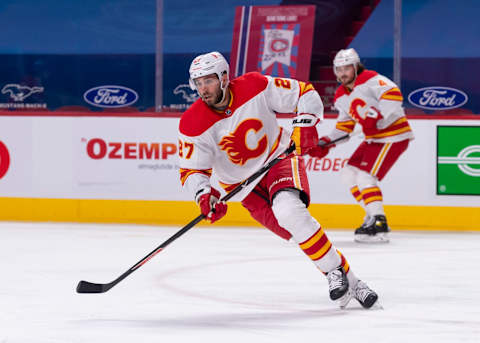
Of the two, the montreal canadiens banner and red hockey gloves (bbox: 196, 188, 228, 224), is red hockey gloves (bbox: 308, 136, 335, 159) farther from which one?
red hockey gloves (bbox: 196, 188, 228, 224)

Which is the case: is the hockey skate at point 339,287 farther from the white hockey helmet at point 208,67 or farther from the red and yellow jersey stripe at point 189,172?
the white hockey helmet at point 208,67

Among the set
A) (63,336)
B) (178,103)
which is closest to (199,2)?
(178,103)

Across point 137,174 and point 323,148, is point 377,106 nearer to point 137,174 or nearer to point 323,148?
point 323,148

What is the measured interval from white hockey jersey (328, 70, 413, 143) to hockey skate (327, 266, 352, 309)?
7.98 feet

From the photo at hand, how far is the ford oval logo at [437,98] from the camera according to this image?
6051 millimetres

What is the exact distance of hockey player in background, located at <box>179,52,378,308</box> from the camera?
304cm

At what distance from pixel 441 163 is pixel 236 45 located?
184 cm

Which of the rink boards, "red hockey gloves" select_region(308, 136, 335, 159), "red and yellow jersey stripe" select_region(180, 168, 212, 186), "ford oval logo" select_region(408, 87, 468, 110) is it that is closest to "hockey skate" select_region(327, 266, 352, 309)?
"red and yellow jersey stripe" select_region(180, 168, 212, 186)

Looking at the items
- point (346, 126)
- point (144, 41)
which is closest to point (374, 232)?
point (346, 126)

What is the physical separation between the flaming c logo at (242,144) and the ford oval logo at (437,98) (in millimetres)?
3101

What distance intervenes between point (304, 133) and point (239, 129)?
25cm

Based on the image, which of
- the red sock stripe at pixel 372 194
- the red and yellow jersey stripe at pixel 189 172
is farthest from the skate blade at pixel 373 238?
the red and yellow jersey stripe at pixel 189 172

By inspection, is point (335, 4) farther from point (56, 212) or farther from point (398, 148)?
point (56, 212)

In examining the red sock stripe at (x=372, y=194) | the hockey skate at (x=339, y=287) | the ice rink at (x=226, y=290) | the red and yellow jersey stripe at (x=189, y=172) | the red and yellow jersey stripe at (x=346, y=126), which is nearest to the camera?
the ice rink at (x=226, y=290)
